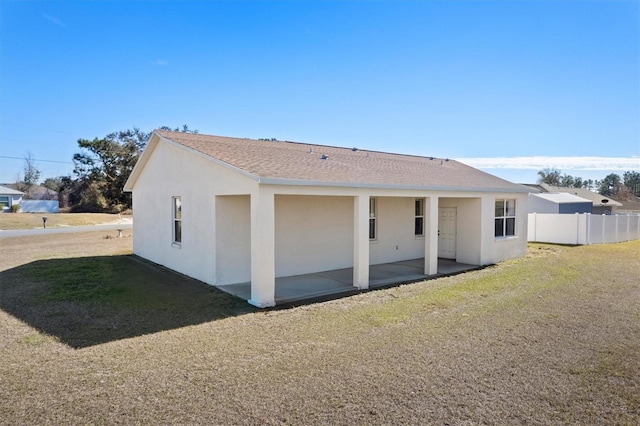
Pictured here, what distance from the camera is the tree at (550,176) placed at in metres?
82.6

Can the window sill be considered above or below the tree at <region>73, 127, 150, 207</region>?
below

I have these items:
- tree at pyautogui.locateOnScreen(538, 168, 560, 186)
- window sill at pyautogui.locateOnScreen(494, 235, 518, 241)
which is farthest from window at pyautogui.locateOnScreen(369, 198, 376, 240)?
tree at pyautogui.locateOnScreen(538, 168, 560, 186)

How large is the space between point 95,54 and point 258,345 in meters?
17.9

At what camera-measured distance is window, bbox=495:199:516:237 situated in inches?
603

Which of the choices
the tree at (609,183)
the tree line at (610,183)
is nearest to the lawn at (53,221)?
the tree line at (610,183)

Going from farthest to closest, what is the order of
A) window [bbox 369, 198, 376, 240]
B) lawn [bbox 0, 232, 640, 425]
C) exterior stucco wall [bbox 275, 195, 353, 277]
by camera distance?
window [bbox 369, 198, 376, 240] < exterior stucco wall [bbox 275, 195, 353, 277] < lawn [bbox 0, 232, 640, 425]

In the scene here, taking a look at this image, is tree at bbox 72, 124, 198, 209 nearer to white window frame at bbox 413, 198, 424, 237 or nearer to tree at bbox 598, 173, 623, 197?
white window frame at bbox 413, 198, 424, 237

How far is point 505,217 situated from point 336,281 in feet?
27.9

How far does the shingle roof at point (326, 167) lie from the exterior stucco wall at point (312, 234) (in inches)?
53.4

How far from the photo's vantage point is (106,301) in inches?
350

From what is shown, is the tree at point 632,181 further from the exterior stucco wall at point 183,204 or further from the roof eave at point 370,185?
Answer: the exterior stucco wall at point 183,204

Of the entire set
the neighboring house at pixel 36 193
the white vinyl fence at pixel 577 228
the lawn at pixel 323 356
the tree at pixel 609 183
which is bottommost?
the lawn at pixel 323 356

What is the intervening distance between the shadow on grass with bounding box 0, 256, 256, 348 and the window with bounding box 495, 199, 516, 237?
11.1m

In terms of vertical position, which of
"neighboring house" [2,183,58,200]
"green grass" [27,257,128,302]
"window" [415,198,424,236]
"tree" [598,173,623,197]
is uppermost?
"tree" [598,173,623,197]
